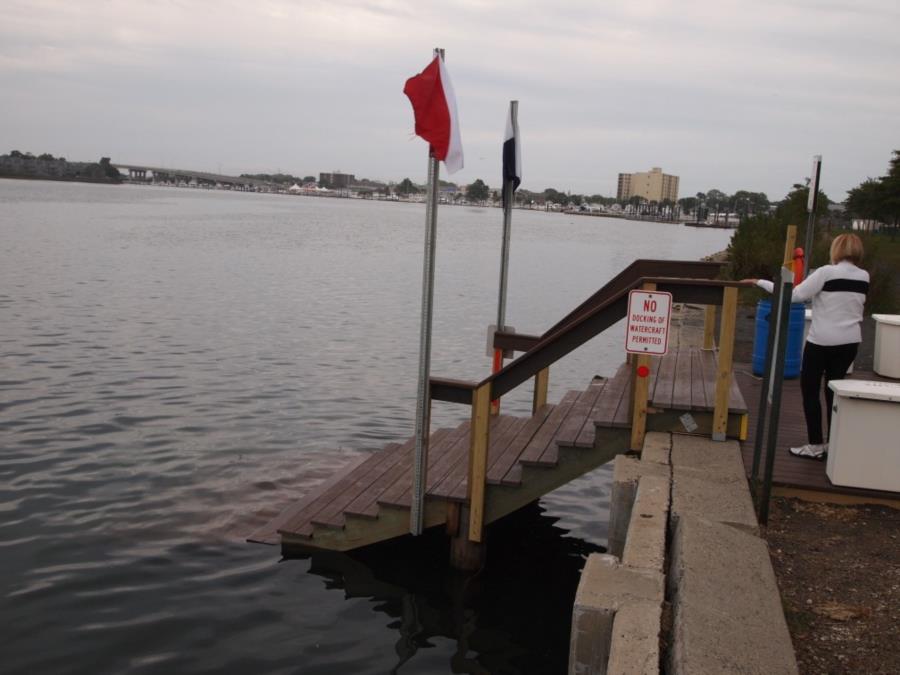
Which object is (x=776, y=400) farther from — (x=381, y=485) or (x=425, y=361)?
(x=381, y=485)

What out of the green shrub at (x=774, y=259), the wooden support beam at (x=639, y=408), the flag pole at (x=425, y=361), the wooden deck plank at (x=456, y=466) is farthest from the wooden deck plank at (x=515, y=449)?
the green shrub at (x=774, y=259)

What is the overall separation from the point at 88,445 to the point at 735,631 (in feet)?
30.5

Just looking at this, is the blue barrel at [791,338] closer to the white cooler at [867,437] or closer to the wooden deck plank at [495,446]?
the wooden deck plank at [495,446]

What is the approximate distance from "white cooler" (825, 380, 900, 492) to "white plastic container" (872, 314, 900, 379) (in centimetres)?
492

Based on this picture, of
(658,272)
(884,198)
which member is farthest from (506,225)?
(884,198)

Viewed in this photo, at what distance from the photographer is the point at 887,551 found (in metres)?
5.71

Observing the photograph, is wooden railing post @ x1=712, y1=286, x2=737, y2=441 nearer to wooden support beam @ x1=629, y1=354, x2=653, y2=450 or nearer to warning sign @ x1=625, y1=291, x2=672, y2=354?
warning sign @ x1=625, y1=291, x2=672, y2=354

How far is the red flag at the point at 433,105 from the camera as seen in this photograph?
7.20m

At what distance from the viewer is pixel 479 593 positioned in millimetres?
7652

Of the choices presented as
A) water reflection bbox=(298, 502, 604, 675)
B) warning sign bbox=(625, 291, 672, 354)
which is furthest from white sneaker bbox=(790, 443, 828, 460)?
water reflection bbox=(298, 502, 604, 675)

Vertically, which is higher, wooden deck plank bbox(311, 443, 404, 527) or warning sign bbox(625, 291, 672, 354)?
warning sign bbox(625, 291, 672, 354)

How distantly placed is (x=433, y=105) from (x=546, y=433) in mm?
3209

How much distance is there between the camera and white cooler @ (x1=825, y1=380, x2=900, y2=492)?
638 centimetres

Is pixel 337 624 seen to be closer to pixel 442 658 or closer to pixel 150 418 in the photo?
pixel 442 658
